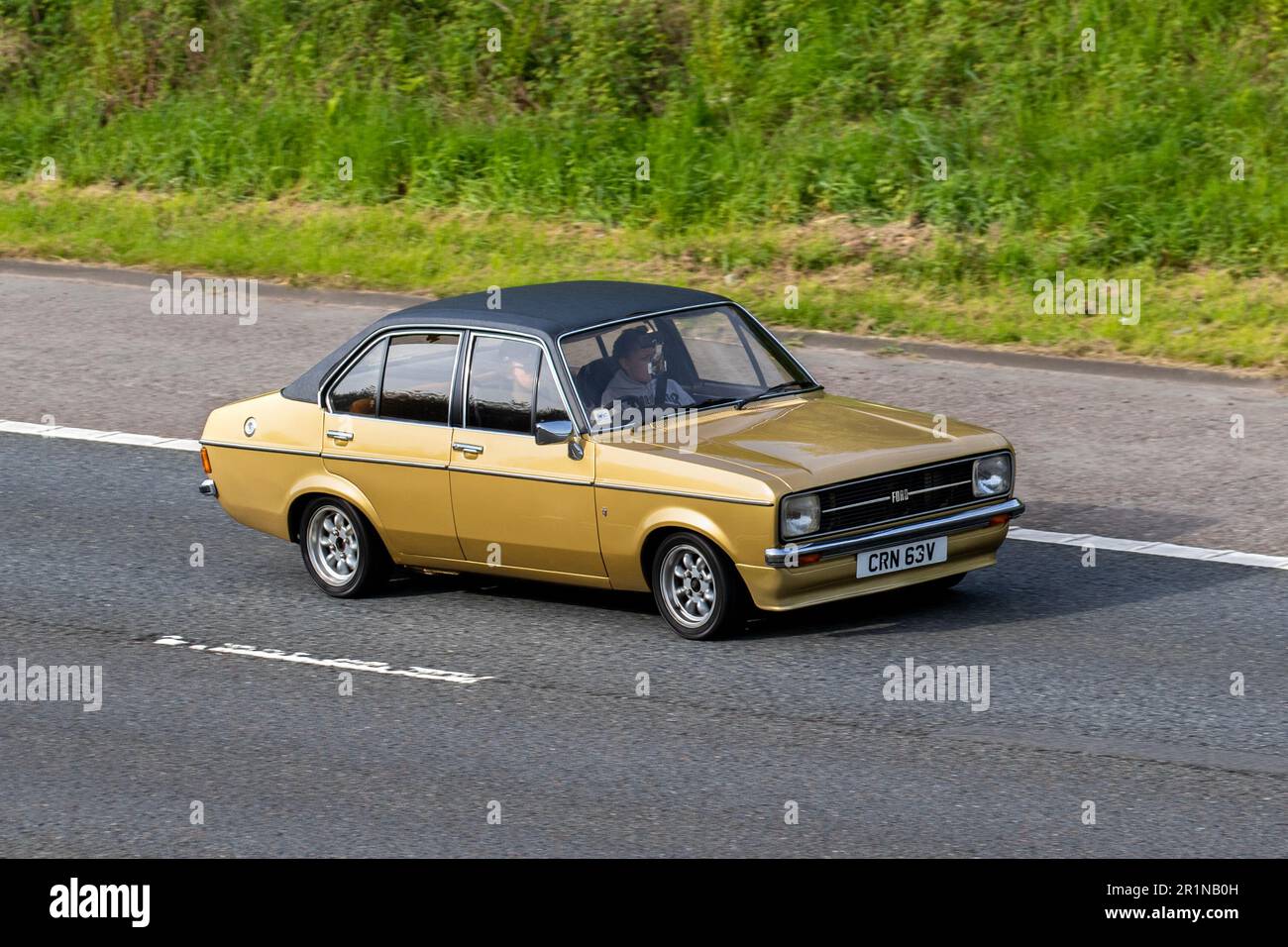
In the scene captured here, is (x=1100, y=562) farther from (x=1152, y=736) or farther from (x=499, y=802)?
(x=499, y=802)

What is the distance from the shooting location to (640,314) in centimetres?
987

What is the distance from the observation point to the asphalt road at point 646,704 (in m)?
7.03

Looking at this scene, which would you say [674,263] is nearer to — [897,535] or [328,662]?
[897,535]

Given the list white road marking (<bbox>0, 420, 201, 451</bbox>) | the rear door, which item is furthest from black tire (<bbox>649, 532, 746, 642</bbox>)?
white road marking (<bbox>0, 420, 201, 451</bbox>)

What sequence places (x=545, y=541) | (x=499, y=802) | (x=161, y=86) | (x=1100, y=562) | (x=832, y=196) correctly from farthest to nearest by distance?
1. (x=161, y=86)
2. (x=832, y=196)
3. (x=1100, y=562)
4. (x=545, y=541)
5. (x=499, y=802)

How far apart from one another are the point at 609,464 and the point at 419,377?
1376 mm

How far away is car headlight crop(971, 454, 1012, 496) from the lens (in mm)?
9414

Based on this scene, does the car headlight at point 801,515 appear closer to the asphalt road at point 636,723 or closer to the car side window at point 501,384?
the asphalt road at point 636,723

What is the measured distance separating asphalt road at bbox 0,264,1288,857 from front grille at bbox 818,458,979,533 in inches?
23.6

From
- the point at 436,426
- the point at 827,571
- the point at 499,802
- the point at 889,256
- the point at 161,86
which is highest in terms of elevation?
the point at 161,86

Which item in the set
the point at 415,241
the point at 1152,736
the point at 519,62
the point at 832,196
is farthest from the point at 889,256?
the point at 1152,736

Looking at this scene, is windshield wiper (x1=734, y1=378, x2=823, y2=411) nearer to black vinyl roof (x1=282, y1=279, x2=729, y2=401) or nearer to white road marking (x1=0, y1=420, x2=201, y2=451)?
black vinyl roof (x1=282, y1=279, x2=729, y2=401)

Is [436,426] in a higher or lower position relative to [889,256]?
lower

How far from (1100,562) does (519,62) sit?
43.9ft
